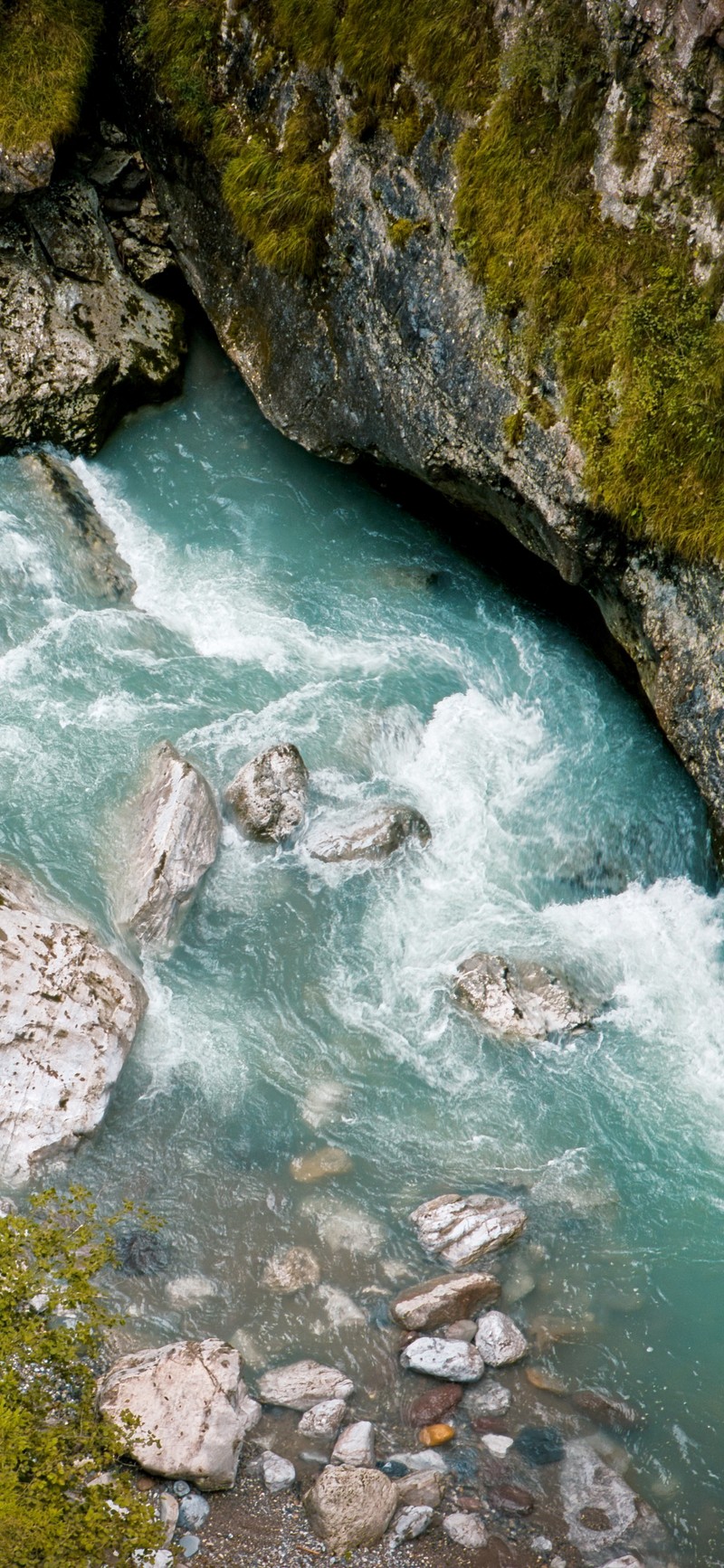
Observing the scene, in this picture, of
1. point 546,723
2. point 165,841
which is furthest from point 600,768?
point 165,841

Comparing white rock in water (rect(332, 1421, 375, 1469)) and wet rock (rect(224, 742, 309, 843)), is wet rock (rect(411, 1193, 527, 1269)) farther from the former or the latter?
wet rock (rect(224, 742, 309, 843))

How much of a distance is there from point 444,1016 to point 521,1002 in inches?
29.0

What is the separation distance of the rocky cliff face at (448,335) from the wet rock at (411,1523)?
6501 mm

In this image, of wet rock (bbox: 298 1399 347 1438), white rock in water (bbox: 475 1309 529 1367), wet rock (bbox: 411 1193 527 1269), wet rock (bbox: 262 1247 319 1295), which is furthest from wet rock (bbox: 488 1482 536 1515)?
wet rock (bbox: 262 1247 319 1295)

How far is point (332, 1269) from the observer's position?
8438 mm

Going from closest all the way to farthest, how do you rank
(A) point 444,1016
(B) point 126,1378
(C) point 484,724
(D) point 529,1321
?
(B) point 126,1378 < (D) point 529,1321 < (A) point 444,1016 < (C) point 484,724

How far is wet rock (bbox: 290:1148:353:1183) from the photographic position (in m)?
8.94

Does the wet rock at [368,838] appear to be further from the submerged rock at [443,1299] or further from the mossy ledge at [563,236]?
the submerged rock at [443,1299]

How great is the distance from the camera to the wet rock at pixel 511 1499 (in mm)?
7301

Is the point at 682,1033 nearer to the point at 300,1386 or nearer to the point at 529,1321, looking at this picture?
the point at 529,1321

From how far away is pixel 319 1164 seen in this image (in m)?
9.01

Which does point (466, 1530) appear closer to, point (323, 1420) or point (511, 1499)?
point (511, 1499)

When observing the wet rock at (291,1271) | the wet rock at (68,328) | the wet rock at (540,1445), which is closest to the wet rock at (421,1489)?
the wet rock at (540,1445)

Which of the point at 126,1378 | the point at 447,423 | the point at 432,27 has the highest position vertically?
the point at 432,27
